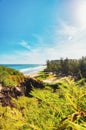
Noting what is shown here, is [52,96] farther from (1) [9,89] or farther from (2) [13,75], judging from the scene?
(2) [13,75]

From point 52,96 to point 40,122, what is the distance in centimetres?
28

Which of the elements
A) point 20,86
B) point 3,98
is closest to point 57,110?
point 3,98

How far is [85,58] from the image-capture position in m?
78.0

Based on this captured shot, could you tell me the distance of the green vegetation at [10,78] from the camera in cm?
1357

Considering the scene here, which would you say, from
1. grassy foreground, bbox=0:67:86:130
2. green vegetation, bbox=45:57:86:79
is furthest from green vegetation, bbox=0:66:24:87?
green vegetation, bbox=45:57:86:79

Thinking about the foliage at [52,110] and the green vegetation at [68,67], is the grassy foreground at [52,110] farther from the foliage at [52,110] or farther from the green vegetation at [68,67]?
A: the green vegetation at [68,67]

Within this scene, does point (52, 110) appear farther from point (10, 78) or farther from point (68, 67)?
point (68, 67)

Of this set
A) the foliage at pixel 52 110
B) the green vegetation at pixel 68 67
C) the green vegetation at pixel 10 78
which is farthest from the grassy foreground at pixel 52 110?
the green vegetation at pixel 68 67

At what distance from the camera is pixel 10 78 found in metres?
14.7

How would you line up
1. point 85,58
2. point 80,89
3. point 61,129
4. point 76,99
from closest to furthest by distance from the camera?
point 61,129 → point 76,99 → point 80,89 → point 85,58

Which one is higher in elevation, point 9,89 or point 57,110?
point 57,110

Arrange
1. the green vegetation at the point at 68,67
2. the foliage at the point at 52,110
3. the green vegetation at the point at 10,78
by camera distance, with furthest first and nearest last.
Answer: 1. the green vegetation at the point at 68,67
2. the green vegetation at the point at 10,78
3. the foliage at the point at 52,110

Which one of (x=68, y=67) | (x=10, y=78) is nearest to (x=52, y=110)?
(x=10, y=78)

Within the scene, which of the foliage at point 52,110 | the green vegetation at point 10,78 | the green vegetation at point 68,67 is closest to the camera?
the foliage at point 52,110
